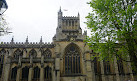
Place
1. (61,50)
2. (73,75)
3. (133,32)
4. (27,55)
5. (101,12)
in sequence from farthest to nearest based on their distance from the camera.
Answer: (27,55), (61,50), (73,75), (101,12), (133,32)

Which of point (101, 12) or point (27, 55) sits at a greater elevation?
point (101, 12)

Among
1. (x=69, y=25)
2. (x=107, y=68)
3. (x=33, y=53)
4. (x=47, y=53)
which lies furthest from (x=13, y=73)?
(x=107, y=68)

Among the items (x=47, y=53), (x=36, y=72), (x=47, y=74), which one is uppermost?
(x=47, y=53)

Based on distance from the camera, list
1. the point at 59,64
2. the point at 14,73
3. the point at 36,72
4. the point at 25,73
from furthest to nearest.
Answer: the point at 36,72, the point at 14,73, the point at 25,73, the point at 59,64

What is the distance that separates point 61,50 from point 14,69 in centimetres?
1027

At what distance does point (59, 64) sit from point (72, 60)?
10.6 ft

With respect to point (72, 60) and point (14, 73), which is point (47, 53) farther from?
point (14, 73)

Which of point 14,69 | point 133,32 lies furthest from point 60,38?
point 133,32

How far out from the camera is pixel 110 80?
1071 inches

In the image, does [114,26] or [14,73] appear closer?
[114,26]

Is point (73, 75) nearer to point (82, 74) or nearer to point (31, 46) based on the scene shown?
point (82, 74)

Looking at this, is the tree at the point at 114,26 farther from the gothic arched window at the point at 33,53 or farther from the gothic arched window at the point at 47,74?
the gothic arched window at the point at 33,53

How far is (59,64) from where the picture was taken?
25141 mm

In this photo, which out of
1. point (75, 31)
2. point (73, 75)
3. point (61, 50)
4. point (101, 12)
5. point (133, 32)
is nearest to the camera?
point (133, 32)
